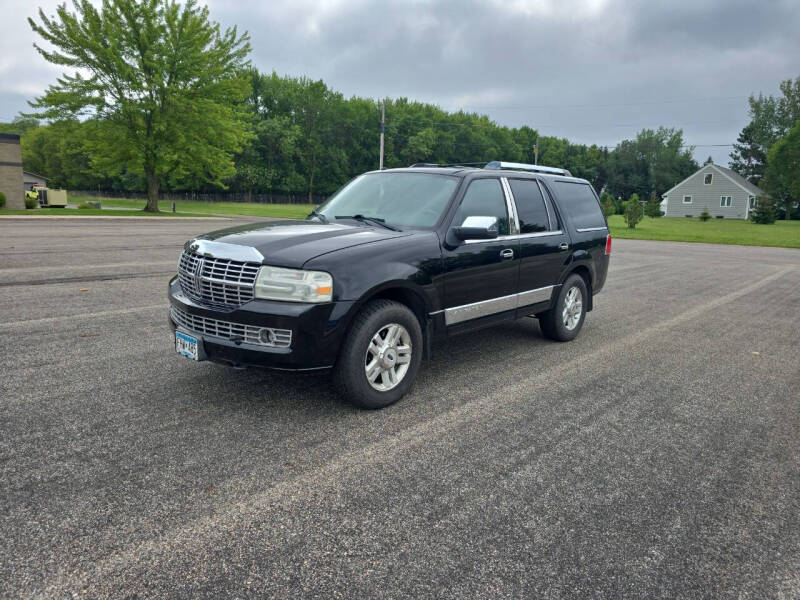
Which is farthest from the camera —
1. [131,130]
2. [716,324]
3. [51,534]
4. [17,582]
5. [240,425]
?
[131,130]

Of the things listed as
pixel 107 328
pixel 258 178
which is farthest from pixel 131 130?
pixel 258 178

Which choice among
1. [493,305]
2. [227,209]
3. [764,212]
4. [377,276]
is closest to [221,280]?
[377,276]

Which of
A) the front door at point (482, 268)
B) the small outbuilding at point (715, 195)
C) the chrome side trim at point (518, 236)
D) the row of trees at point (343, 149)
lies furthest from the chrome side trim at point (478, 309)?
the small outbuilding at point (715, 195)

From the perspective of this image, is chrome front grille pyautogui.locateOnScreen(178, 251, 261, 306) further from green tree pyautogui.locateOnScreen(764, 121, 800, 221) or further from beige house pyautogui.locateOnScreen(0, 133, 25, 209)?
green tree pyautogui.locateOnScreen(764, 121, 800, 221)

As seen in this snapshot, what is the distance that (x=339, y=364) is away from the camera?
12.9 ft

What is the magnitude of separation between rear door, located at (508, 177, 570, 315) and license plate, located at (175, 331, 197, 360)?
3.14 m

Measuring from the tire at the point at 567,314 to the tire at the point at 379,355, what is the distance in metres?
2.44

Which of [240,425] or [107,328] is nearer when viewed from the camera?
[240,425]

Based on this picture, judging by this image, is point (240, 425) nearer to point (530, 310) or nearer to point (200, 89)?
point (530, 310)

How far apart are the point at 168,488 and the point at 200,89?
39457 mm

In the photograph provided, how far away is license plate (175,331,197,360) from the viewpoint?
157 inches

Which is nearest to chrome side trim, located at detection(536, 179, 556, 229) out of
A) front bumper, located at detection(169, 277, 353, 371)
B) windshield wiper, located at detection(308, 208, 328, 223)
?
windshield wiper, located at detection(308, 208, 328, 223)

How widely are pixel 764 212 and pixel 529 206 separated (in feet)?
201

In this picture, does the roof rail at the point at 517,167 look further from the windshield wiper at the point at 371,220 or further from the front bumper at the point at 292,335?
the front bumper at the point at 292,335
